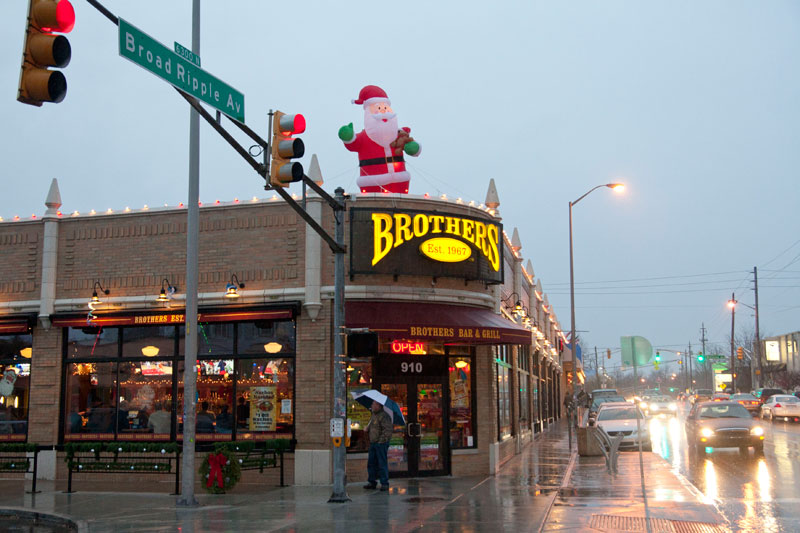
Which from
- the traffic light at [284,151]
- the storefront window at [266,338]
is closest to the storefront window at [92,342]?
the storefront window at [266,338]

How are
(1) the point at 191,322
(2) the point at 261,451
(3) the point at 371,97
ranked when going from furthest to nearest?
(3) the point at 371,97 < (2) the point at 261,451 < (1) the point at 191,322

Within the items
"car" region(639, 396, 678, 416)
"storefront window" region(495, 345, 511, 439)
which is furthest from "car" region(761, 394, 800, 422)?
"storefront window" region(495, 345, 511, 439)

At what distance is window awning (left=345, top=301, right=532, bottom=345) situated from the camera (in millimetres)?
16438

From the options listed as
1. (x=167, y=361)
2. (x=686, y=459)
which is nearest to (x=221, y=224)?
(x=167, y=361)

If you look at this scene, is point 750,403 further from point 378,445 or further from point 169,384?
point 169,384

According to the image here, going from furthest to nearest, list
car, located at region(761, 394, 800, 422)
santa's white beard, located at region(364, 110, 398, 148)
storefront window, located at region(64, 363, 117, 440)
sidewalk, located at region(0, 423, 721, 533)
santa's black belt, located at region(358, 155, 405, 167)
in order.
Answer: car, located at region(761, 394, 800, 422) → santa's white beard, located at region(364, 110, 398, 148) → santa's black belt, located at region(358, 155, 405, 167) → storefront window, located at region(64, 363, 117, 440) → sidewalk, located at region(0, 423, 721, 533)

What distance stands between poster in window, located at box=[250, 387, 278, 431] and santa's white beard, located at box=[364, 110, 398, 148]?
6.45 m

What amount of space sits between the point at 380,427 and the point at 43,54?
10.8 m

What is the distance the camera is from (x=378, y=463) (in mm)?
15695

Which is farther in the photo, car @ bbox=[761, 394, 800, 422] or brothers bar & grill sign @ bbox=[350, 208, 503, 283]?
car @ bbox=[761, 394, 800, 422]

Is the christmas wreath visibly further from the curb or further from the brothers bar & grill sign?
the brothers bar & grill sign

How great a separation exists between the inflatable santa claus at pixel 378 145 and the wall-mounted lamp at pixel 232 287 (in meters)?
3.65

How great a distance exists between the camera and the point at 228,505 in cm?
1386

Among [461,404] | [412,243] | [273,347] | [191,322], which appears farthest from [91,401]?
[461,404]
